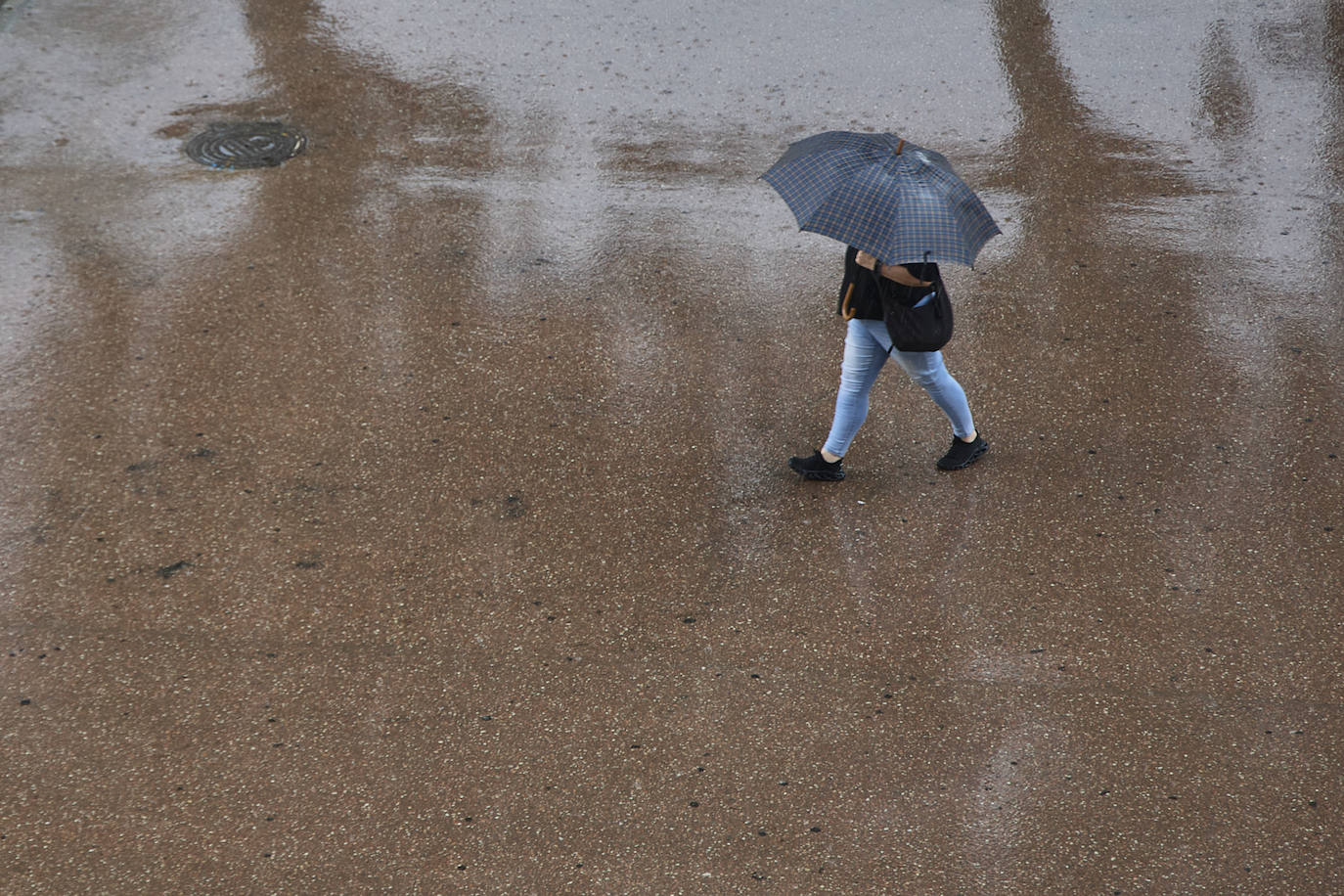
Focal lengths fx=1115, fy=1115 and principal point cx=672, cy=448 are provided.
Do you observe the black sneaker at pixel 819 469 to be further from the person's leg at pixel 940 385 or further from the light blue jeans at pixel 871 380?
the person's leg at pixel 940 385

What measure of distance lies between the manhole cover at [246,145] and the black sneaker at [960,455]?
217 inches

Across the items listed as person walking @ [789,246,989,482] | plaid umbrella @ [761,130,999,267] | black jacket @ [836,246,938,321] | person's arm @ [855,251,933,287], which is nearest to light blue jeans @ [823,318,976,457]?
person walking @ [789,246,989,482]

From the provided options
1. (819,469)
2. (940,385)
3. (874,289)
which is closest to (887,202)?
(874,289)

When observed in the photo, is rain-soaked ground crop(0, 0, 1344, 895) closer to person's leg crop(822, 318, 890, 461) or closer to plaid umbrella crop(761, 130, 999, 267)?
person's leg crop(822, 318, 890, 461)

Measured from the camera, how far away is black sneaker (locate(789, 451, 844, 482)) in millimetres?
5805

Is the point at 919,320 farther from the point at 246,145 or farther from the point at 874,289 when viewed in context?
the point at 246,145

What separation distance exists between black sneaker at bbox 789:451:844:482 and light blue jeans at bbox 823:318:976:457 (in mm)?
97

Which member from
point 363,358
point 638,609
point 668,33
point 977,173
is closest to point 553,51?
point 668,33

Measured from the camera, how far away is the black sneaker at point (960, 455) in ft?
19.1

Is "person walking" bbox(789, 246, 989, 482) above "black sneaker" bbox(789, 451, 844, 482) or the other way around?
above

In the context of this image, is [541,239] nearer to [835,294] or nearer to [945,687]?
[835,294]

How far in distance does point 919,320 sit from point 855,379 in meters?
0.52

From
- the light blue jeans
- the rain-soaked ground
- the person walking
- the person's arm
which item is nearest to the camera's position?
the rain-soaked ground

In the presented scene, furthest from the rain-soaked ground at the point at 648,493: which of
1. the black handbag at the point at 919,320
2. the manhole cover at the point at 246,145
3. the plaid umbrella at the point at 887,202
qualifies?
the plaid umbrella at the point at 887,202
